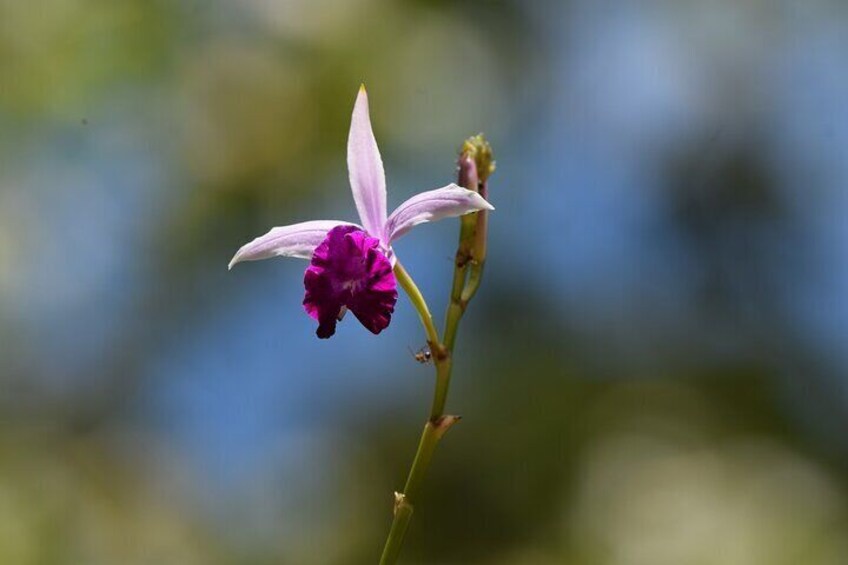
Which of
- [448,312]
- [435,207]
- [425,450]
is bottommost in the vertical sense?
[425,450]

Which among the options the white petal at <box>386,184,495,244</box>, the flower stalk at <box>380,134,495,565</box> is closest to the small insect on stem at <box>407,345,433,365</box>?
the flower stalk at <box>380,134,495,565</box>

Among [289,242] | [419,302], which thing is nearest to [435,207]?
[419,302]

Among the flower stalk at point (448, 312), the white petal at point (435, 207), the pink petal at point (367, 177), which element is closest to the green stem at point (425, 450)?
the flower stalk at point (448, 312)

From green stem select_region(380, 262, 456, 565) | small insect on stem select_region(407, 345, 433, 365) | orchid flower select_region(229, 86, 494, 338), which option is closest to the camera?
green stem select_region(380, 262, 456, 565)

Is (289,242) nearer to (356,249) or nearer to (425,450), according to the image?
(356,249)

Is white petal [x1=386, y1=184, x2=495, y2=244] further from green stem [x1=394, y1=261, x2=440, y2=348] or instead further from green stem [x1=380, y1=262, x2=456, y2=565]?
green stem [x1=380, y1=262, x2=456, y2=565]

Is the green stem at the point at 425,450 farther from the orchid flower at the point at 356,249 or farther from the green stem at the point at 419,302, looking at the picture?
the orchid flower at the point at 356,249

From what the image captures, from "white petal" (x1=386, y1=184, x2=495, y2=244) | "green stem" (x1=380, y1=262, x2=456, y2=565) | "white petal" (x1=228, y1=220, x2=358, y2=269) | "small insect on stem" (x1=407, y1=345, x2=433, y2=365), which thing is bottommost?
"green stem" (x1=380, y1=262, x2=456, y2=565)
